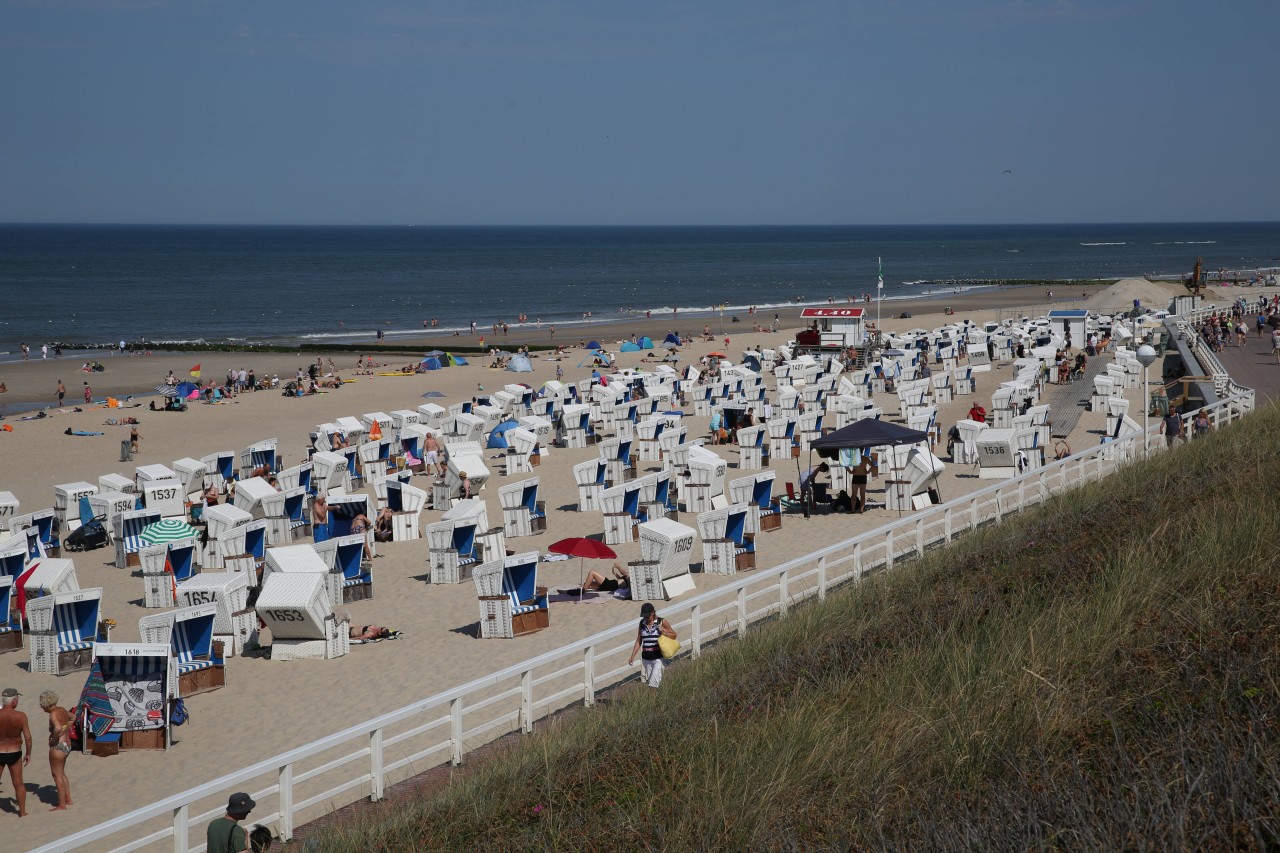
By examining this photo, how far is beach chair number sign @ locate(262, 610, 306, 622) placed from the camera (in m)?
10.8

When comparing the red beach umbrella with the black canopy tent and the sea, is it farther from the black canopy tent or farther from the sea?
the sea

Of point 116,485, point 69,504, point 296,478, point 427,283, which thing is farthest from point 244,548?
point 427,283

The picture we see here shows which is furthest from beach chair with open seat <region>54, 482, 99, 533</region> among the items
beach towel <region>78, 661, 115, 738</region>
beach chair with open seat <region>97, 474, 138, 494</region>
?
beach towel <region>78, 661, 115, 738</region>

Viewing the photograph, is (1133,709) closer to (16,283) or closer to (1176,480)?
(1176,480)

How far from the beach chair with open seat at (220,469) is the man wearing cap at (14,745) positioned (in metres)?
12.0

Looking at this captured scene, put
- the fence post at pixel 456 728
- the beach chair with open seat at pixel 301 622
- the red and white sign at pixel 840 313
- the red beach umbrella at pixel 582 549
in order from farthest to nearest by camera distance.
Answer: the red and white sign at pixel 840 313 → the red beach umbrella at pixel 582 549 → the beach chair with open seat at pixel 301 622 → the fence post at pixel 456 728

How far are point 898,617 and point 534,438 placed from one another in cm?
1421

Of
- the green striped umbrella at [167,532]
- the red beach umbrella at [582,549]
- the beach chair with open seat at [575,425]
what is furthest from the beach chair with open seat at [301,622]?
the beach chair with open seat at [575,425]

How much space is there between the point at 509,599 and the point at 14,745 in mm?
4507

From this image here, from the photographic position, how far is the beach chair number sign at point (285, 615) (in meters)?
10.8

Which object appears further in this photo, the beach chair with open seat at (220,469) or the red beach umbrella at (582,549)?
the beach chair with open seat at (220,469)

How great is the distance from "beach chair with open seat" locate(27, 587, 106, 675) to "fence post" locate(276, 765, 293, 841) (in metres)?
6.13

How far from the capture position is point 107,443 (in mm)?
26484

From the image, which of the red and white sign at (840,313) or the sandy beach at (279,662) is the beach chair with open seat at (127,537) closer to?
the sandy beach at (279,662)
